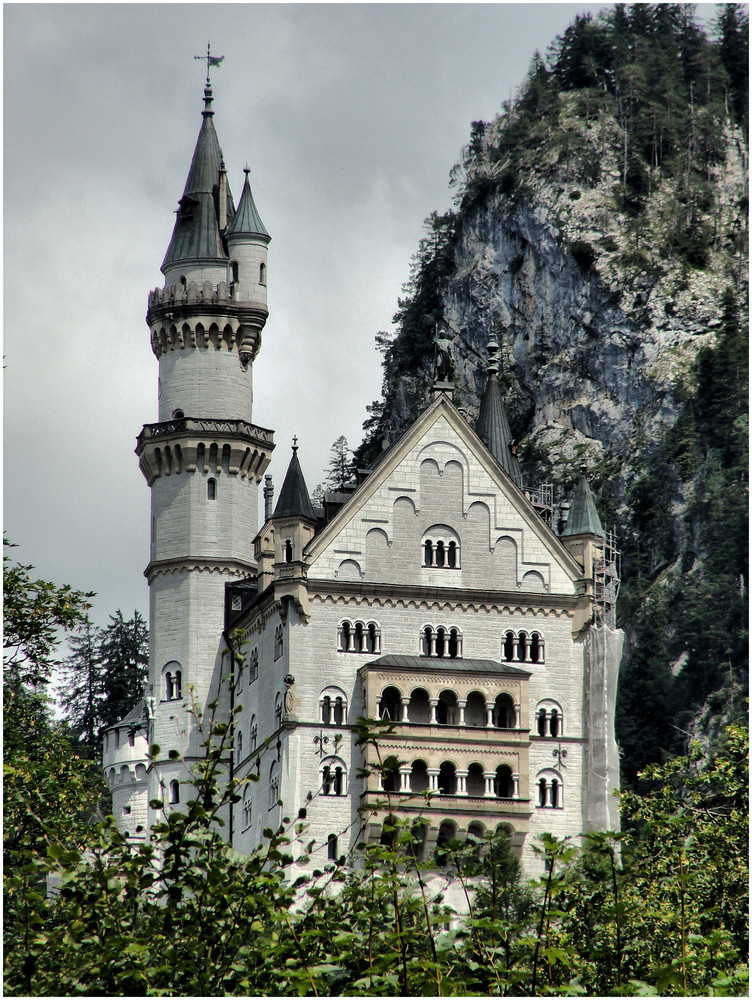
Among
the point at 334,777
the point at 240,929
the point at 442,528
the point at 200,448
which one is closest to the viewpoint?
the point at 240,929

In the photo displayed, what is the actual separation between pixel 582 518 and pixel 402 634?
33.1 ft

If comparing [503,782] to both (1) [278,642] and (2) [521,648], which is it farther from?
(1) [278,642]

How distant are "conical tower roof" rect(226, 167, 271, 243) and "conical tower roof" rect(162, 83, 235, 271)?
825 millimetres

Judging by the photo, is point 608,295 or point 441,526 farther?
point 608,295

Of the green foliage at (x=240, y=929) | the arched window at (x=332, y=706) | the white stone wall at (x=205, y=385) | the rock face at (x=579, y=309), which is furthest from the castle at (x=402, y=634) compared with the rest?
the rock face at (x=579, y=309)

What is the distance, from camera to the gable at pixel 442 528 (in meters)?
81.5

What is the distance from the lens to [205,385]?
91250 mm

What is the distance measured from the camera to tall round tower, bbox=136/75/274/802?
8850cm

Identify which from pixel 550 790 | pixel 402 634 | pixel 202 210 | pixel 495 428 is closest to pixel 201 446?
pixel 202 210

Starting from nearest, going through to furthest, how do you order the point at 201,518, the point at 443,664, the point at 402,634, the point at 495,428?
the point at 443,664 < the point at 402,634 < the point at 201,518 < the point at 495,428

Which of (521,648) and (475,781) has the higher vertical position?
(521,648)

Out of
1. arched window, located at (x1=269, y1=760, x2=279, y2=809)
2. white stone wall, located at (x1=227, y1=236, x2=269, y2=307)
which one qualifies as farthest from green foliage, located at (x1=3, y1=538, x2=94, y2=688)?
white stone wall, located at (x1=227, y1=236, x2=269, y2=307)

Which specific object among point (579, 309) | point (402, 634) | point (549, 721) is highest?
point (579, 309)

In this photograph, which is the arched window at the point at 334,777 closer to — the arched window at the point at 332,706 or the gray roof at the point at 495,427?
the arched window at the point at 332,706
